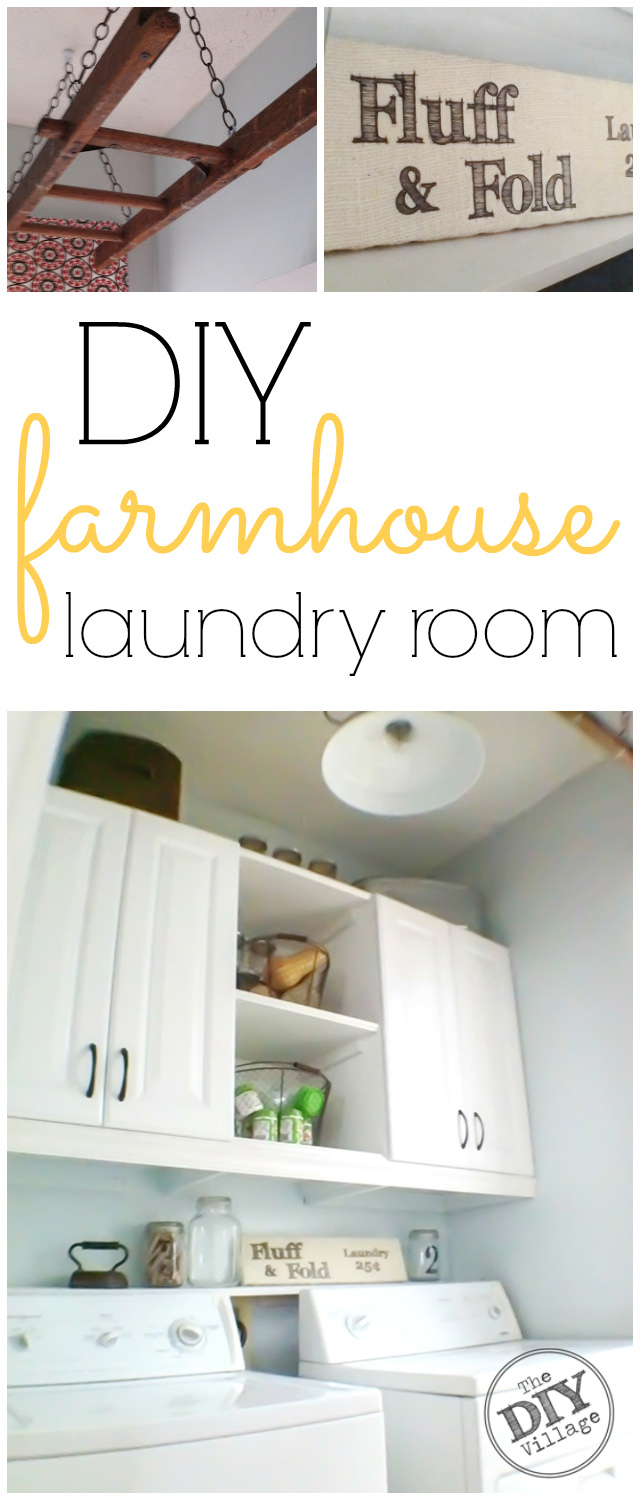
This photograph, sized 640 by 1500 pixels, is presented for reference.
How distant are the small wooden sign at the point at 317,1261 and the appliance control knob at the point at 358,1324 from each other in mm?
105

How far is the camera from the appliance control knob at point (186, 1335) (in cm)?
172

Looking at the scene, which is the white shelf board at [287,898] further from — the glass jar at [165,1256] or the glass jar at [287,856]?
the glass jar at [165,1256]

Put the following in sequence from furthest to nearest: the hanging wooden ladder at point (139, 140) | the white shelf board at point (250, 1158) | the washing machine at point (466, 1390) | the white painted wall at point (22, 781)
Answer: the washing machine at point (466, 1390) < the white shelf board at point (250, 1158) < the hanging wooden ladder at point (139, 140) < the white painted wall at point (22, 781)

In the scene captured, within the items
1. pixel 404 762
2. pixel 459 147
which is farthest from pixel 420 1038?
pixel 459 147

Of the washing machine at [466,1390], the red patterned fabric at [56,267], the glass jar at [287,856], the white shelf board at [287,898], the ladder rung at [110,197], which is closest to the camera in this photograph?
the washing machine at [466,1390]

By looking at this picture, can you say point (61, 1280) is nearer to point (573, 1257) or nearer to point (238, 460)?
point (573, 1257)

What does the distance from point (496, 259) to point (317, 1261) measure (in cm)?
178

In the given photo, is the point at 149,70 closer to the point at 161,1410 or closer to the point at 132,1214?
the point at 132,1214

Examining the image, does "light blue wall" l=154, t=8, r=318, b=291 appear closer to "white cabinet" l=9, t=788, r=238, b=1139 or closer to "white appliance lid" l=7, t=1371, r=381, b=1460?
"white cabinet" l=9, t=788, r=238, b=1139

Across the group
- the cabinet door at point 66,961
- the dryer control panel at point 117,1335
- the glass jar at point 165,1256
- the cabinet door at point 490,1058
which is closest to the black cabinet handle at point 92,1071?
the cabinet door at point 66,961

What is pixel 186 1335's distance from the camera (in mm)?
1734

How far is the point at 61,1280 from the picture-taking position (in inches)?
68.9

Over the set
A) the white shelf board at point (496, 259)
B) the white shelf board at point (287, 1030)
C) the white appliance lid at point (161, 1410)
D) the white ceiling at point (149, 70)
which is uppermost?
the white ceiling at point (149, 70)

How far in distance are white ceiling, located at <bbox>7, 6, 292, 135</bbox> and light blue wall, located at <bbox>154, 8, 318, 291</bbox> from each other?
0.05 meters
